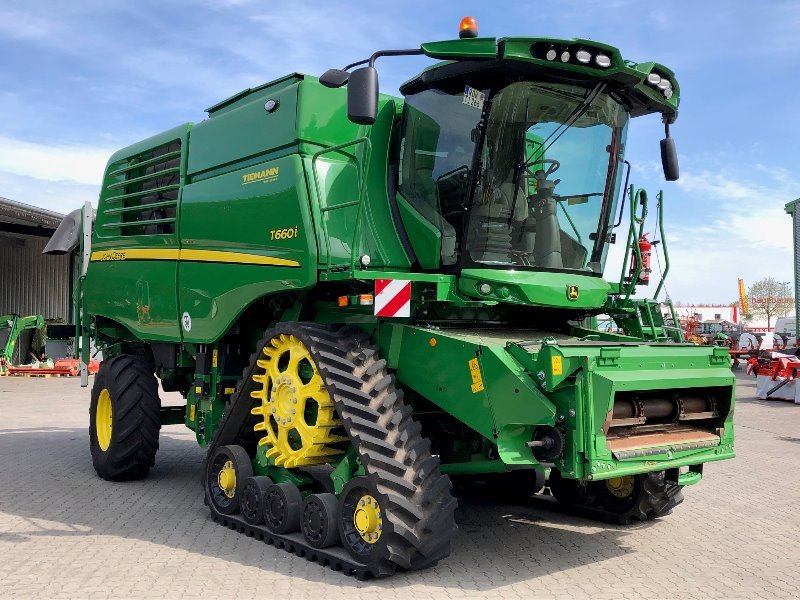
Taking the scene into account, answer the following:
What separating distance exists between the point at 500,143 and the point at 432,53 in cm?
77

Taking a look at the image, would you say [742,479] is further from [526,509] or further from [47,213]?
[47,213]

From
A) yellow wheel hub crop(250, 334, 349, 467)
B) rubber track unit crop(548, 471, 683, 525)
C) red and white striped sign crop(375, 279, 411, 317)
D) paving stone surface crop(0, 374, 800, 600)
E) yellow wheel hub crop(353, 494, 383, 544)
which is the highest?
red and white striped sign crop(375, 279, 411, 317)

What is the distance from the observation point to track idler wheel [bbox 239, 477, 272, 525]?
5.63 m

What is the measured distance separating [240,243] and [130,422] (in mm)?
2614

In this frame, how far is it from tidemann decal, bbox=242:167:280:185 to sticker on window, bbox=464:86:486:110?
158 centimetres

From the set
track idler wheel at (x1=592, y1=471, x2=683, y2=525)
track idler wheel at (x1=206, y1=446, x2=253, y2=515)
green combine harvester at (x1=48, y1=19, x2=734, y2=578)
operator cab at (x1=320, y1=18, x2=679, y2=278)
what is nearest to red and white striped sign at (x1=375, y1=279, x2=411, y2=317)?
green combine harvester at (x1=48, y1=19, x2=734, y2=578)

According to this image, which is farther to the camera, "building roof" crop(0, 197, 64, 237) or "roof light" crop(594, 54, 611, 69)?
"building roof" crop(0, 197, 64, 237)

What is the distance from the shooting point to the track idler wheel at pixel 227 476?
5.91m

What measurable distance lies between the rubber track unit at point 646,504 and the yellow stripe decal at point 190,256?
3.10 m

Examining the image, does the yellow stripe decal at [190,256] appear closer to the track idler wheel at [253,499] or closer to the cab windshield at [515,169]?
the cab windshield at [515,169]

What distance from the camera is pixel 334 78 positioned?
16.2ft

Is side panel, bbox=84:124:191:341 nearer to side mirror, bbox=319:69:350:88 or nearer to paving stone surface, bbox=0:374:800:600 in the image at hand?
paving stone surface, bbox=0:374:800:600

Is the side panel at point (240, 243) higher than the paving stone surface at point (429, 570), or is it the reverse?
the side panel at point (240, 243)

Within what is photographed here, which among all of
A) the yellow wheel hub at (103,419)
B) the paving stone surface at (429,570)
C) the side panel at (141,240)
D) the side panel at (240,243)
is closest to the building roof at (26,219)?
the side panel at (141,240)
